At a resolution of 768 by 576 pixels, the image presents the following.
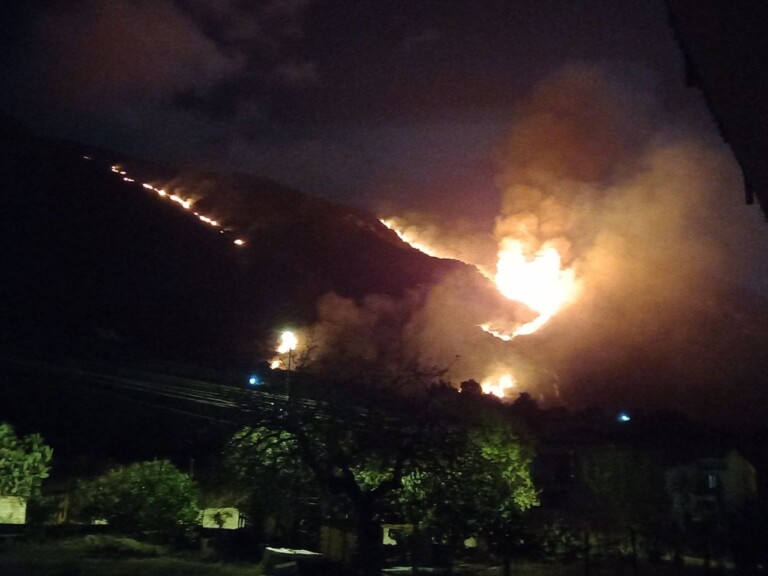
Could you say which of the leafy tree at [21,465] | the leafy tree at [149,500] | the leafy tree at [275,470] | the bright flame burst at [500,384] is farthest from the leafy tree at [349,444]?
the bright flame burst at [500,384]

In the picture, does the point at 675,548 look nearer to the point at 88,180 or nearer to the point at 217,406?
the point at 217,406

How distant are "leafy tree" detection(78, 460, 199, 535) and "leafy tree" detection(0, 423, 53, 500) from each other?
2730 mm

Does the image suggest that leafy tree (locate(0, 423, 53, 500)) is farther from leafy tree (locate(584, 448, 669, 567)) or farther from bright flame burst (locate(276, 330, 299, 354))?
leafy tree (locate(584, 448, 669, 567))

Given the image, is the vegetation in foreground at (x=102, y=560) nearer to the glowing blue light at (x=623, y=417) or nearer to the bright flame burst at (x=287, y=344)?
the bright flame burst at (x=287, y=344)

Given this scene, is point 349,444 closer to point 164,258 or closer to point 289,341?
point 289,341

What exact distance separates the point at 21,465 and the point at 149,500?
5120 millimetres

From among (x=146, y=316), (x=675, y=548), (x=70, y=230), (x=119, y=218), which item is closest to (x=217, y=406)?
(x=675, y=548)

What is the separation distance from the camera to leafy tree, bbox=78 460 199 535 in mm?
21391

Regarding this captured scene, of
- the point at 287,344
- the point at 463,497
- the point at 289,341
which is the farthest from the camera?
the point at 287,344

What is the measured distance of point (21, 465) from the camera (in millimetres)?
23875

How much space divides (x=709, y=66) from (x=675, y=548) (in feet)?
39.2

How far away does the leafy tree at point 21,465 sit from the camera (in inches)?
928

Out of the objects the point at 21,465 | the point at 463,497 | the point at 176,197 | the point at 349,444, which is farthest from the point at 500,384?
the point at 176,197

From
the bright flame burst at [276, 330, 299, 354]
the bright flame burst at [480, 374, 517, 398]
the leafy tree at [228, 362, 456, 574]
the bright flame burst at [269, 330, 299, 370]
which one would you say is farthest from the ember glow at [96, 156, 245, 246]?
the leafy tree at [228, 362, 456, 574]
